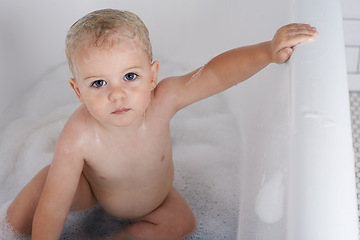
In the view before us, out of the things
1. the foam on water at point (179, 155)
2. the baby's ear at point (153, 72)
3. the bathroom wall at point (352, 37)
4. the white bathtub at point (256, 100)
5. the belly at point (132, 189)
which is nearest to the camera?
the white bathtub at point (256, 100)

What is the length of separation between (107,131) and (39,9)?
61 cm

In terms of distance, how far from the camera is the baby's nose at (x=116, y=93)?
842 mm

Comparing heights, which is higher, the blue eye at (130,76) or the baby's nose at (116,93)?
the blue eye at (130,76)

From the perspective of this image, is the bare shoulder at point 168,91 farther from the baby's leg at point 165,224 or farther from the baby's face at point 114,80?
the baby's leg at point 165,224

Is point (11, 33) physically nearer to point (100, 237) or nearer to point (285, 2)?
point (100, 237)

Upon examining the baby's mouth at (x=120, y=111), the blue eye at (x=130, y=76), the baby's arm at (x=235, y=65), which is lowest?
the baby's mouth at (x=120, y=111)

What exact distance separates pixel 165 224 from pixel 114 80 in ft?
1.35

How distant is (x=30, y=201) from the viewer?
108 centimetres

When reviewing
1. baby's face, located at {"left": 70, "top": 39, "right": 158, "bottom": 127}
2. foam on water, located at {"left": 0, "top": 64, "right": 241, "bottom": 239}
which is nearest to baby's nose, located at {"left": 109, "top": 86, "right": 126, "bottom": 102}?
baby's face, located at {"left": 70, "top": 39, "right": 158, "bottom": 127}

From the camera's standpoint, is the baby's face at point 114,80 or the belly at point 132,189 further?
the belly at point 132,189

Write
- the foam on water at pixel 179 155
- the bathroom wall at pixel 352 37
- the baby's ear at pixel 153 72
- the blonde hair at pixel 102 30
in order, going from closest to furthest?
the blonde hair at pixel 102 30, the baby's ear at pixel 153 72, the foam on water at pixel 179 155, the bathroom wall at pixel 352 37

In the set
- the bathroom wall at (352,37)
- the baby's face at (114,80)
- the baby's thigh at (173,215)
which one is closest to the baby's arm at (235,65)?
the baby's face at (114,80)

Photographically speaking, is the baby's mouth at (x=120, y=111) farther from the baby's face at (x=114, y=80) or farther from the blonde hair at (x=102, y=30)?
the blonde hair at (x=102, y=30)

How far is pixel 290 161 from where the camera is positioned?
2.31ft
